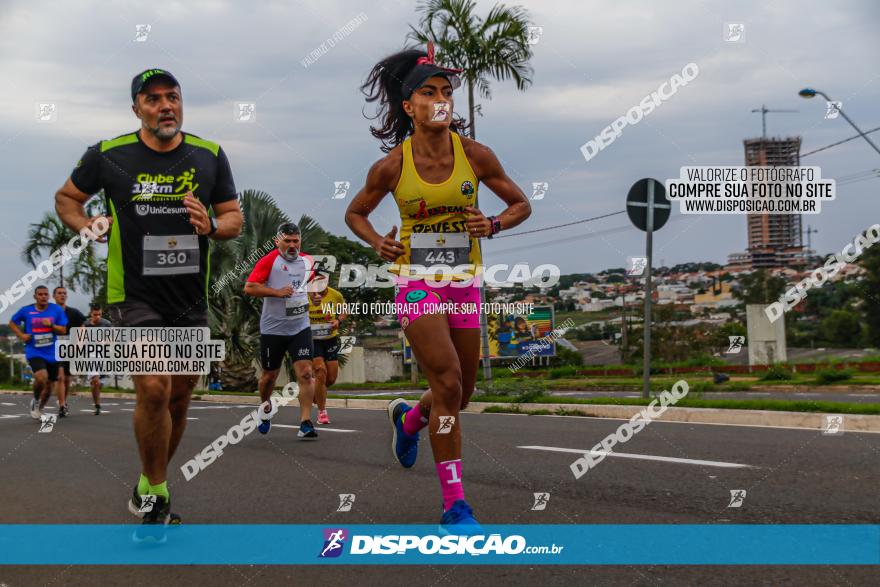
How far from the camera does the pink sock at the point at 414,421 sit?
5.68m

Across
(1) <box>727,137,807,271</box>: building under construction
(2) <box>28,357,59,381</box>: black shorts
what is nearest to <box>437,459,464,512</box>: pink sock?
(2) <box>28,357,59,381</box>: black shorts

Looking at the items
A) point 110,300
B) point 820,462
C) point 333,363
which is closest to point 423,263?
point 110,300

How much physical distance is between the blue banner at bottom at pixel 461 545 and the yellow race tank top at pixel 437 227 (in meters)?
1.33

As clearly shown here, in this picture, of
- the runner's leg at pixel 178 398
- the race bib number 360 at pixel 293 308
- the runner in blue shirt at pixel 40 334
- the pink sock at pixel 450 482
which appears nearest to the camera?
the pink sock at pixel 450 482

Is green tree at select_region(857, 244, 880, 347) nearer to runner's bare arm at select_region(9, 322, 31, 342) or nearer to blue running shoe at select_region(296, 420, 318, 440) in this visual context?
runner's bare arm at select_region(9, 322, 31, 342)

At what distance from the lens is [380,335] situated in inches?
2302

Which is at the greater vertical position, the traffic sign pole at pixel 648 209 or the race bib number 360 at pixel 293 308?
the traffic sign pole at pixel 648 209

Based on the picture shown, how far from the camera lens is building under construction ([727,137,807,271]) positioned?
41969 mm

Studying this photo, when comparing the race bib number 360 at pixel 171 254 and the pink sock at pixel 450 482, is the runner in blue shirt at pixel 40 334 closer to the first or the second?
the race bib number 360 at pixel 171 254

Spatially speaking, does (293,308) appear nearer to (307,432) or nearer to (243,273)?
(307,432)

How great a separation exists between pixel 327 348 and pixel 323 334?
205mm

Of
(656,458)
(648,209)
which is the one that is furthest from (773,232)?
(656,458)

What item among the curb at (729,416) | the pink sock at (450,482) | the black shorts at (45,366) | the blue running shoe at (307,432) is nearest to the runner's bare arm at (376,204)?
the pink sock at (450,482)
